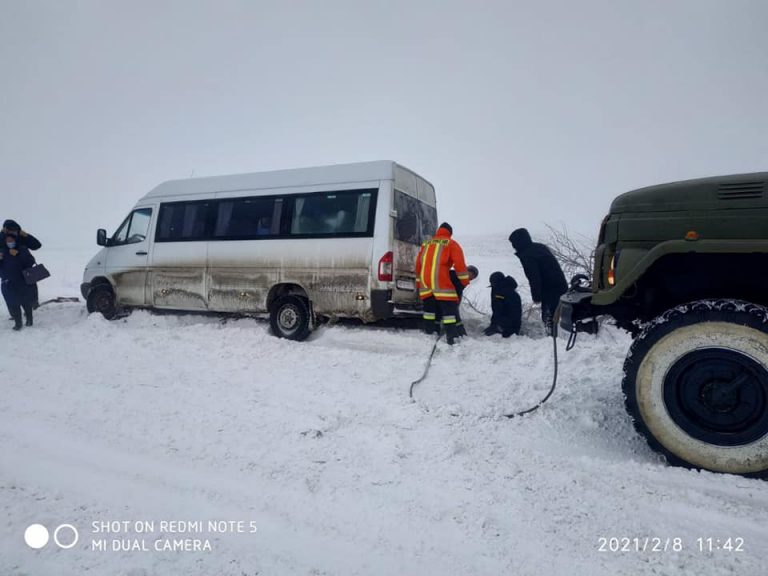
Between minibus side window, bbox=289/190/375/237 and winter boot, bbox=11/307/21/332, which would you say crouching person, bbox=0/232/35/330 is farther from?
minibus side window, bbox=289/190/375/237

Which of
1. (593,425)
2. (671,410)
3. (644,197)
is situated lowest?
(593,425)

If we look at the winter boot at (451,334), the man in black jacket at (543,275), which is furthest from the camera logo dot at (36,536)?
the man in black jacket at (543,275)

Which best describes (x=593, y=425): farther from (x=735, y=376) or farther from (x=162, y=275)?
(x=162, y=275)

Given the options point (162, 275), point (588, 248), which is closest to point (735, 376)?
point (588, 248)

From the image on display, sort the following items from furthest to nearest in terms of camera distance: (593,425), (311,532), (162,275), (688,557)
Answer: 1. (162,275)
2. (593,425)
3. (311,532)
4. (688,557)

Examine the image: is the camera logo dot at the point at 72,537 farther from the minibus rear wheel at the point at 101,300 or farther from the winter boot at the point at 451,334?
the minibus rear wheel at the point at 101,300

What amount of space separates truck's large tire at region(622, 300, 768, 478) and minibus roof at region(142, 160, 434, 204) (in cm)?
465

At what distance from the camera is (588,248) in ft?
30.8

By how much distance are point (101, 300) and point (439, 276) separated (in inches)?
278

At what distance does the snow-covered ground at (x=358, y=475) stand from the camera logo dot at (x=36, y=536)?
0.04 meters

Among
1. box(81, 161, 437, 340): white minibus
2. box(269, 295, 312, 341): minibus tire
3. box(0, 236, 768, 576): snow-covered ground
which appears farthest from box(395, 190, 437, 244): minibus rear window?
box(0, 236, 768, 576): snow-covered ground

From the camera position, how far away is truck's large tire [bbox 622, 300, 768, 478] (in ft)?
8.41

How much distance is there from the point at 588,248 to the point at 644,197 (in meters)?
6.80

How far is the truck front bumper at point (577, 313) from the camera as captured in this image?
3305 millimetres
